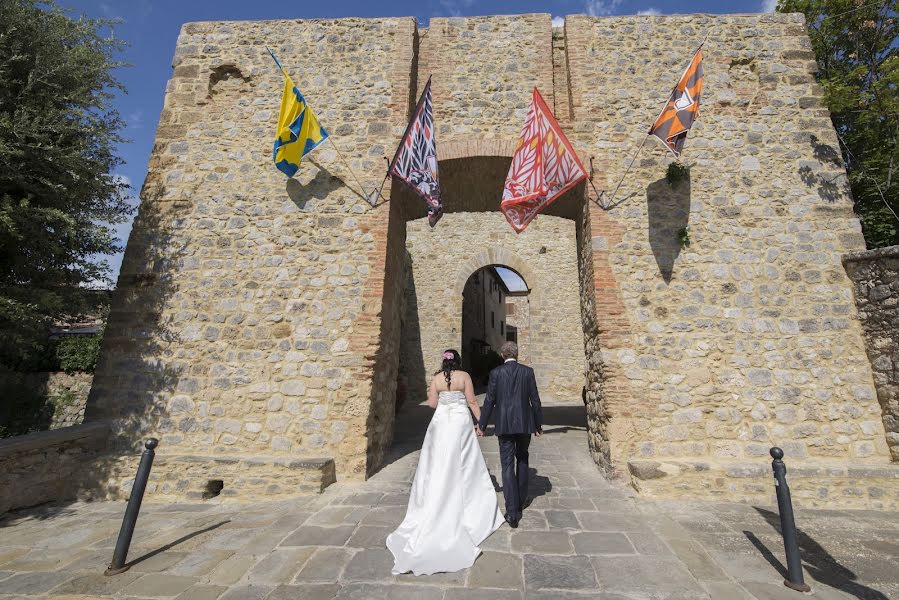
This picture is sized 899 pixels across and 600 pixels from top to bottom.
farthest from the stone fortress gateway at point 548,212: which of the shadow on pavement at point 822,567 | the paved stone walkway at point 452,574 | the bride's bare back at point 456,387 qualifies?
the bride's bare back at point 456,387

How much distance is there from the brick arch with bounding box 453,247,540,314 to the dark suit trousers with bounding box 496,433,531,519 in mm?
10291

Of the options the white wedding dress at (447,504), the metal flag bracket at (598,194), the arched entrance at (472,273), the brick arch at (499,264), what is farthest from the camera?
the brick arch at (499,264)

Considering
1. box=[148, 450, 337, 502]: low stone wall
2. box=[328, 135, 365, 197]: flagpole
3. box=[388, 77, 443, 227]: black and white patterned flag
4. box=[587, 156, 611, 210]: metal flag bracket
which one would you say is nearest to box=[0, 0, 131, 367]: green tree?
box=[148, 450, 337, 502]: low stone wall

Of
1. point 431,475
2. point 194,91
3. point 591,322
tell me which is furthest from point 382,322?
point 194,91

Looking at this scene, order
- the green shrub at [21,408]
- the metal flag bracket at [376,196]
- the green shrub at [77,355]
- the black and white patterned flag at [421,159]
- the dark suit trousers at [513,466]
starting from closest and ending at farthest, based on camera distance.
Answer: the dark suit trousers at [513,466] < the black and white patterned flag at [421,159] < the metal flag bracket at [376,196] < the green shrub at [21,408] < the green shrub at [77,355]

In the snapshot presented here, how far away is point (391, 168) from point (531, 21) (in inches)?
151

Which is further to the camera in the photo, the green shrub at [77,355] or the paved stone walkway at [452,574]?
the green shrub at [77,355]

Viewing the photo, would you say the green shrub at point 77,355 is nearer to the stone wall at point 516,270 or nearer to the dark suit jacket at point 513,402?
the stone wall at point 516,270

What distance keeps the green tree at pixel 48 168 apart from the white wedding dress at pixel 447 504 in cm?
429

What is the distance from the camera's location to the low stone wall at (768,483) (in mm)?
4352

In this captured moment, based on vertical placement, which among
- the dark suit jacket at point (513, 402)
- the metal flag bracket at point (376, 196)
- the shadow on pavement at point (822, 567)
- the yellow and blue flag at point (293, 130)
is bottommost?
the shadow on pavement at point (822, 567)

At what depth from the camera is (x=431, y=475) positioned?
3543mm

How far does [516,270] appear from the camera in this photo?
47.2ft

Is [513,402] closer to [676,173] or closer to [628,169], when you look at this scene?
[628,169]
